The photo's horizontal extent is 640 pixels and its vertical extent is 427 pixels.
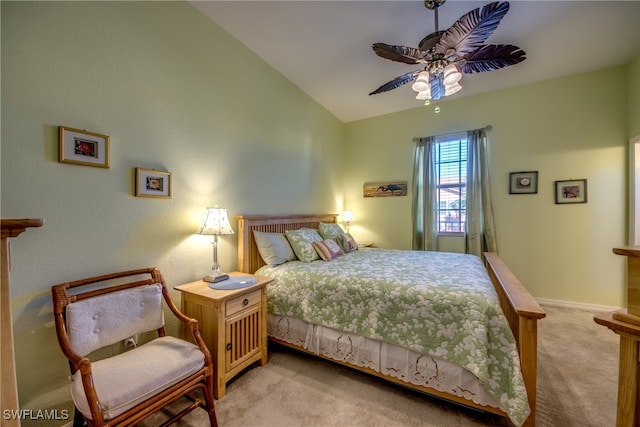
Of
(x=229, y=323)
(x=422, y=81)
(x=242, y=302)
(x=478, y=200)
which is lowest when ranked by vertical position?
(x=229, y=323)

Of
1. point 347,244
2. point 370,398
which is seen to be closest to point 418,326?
point 370,398

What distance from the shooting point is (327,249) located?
2713mm

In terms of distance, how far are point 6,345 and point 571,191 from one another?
4905 millimetres

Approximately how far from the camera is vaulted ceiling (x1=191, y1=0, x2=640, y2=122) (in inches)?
82.8

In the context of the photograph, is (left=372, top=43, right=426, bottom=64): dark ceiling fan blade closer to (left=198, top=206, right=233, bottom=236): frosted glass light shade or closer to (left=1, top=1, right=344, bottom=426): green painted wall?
(left=1, top=1, right=344, bottom=426): green painted wall

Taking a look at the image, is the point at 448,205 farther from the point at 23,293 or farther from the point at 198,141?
the point at 23,293

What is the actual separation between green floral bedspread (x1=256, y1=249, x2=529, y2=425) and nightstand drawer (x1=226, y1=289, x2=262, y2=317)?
25 cm

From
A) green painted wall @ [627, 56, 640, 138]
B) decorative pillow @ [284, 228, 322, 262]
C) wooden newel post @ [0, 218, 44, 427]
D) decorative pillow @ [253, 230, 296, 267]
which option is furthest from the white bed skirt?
green painted wall @ [627, 56, 640, 138]

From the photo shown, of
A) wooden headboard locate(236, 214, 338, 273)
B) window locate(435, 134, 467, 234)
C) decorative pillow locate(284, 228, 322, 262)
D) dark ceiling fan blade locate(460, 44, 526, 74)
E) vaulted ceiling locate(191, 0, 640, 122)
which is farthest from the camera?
window locate(435, 134, 467, 234)

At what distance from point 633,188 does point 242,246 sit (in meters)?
4.47

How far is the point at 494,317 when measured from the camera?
1.43 metres

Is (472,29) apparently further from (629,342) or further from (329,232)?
(329,232)

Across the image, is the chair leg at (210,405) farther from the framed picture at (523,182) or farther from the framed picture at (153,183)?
the framed picture at (523,182)

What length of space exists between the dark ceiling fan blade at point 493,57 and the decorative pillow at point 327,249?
6.91ft
